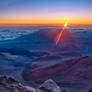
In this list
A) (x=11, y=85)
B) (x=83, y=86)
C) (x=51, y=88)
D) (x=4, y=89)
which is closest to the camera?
(x=4, y=89)

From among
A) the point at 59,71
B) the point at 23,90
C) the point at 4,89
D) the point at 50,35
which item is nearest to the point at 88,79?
the point at 59,71

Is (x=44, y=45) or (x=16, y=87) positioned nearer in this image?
(x=16, y=87)

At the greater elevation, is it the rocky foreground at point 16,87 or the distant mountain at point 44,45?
the rocky foreground at point 16,87

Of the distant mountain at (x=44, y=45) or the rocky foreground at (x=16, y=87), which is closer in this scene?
the rocky foreground at (x=16, y=87)

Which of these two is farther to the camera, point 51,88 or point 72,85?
point 72,85

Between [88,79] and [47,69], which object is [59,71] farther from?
[88,79]

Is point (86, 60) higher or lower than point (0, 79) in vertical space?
lower

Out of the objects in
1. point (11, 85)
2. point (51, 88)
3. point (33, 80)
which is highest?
point (11, 85)

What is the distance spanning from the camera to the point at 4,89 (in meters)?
2.57

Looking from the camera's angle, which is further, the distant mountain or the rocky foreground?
the distant mountain

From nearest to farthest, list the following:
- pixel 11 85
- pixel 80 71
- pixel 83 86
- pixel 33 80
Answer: pixel 11 85
pixel 83 86
pixel 33 80
pixel 80 71

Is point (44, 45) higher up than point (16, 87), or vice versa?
point (16, 87)

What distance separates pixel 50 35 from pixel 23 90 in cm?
1605

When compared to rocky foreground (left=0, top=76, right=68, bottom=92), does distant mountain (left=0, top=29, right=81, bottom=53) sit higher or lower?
lower
